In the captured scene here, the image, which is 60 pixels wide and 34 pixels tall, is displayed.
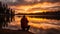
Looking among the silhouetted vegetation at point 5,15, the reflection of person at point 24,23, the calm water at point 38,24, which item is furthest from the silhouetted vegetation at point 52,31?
the silhouetted vegetation at point 5,15

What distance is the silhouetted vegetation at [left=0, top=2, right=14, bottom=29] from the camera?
79.8 inches

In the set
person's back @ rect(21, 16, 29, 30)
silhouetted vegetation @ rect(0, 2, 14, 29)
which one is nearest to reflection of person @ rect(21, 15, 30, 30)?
person's back @ rect(21, 16, 29, 30)

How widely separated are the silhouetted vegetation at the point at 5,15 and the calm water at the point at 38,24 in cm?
8

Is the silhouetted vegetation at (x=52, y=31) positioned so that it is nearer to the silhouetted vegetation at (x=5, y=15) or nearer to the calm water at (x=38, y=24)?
the calm water at (x=38, y=24)

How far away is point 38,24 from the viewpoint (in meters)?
1.96

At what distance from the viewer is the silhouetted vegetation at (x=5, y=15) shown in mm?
2027

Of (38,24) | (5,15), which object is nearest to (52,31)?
(38,24)

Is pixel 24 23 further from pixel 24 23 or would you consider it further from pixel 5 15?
pixel 5 15

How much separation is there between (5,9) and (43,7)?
57cm

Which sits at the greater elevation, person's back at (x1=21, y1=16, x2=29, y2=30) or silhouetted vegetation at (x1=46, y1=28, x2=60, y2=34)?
person's back at (x1=21, y1=16, x2=29, y2=30)

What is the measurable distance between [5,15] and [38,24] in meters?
0.51

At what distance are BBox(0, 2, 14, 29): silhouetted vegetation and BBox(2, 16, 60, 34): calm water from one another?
0.25ft

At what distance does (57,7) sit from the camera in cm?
187

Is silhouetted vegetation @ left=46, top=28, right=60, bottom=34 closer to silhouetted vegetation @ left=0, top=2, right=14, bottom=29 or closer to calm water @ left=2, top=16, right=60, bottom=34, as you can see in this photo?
calm water @ left=2, top=16, right=60, bottom=34
